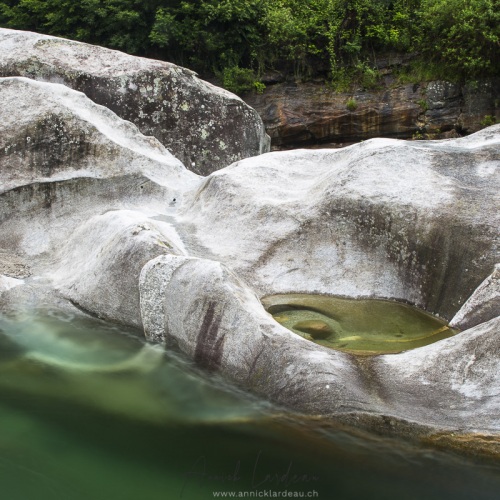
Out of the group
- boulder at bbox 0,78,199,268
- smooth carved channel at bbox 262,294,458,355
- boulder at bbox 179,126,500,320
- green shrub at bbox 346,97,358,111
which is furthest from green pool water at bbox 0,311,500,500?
green shrub at bbox 346,97,358,111

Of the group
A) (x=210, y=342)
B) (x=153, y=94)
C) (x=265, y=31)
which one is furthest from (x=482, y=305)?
(x=265, y=31)

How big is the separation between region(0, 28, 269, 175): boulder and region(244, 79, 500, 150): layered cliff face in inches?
329

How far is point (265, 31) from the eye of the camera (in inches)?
756

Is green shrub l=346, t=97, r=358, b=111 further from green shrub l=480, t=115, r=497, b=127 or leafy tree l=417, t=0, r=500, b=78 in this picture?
green shrub l=480, t=115, r=497, b=127

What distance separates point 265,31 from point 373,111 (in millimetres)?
3964

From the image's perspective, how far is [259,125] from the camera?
34.3 ft

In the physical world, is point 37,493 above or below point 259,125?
below

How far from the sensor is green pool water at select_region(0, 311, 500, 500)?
3781mm

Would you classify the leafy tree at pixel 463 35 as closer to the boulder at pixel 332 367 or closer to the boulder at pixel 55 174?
the boulder at pixel 55 174

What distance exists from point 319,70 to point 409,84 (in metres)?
2.71

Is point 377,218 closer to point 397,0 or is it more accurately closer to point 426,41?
point 426,41

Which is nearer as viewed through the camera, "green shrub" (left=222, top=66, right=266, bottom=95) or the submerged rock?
the submerged rock

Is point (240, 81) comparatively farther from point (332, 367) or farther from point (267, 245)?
point (332, 367)

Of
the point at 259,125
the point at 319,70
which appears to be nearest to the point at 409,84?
the point at 319,70
